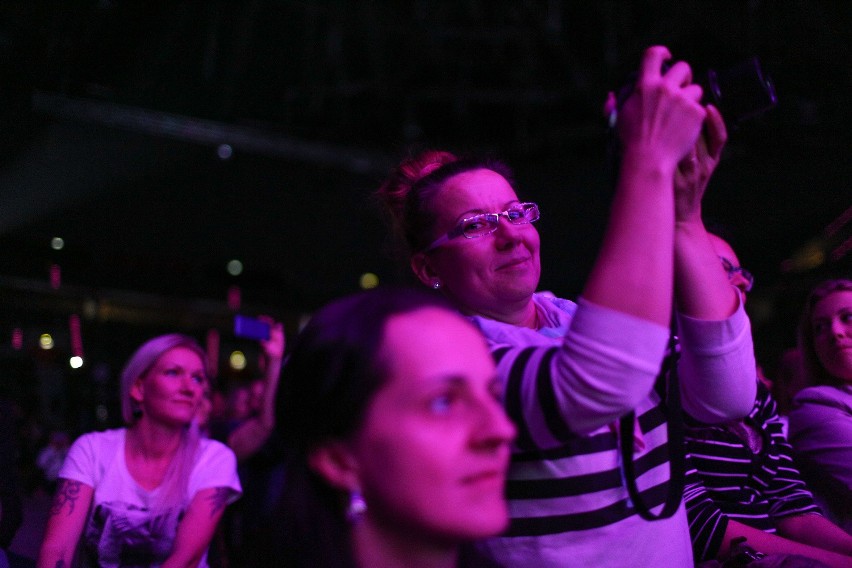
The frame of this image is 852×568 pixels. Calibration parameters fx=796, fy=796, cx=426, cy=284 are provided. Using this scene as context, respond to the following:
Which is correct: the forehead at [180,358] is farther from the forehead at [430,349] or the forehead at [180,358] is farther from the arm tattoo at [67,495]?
the forehead at [430,349]

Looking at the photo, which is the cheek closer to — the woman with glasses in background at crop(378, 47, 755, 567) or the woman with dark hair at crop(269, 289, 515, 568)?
the woman with dark hair at crop(269, 289, 515, 568)

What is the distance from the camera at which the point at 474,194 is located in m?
1.24

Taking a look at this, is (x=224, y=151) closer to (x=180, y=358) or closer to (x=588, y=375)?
(x=180, y=358)

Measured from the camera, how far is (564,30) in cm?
655

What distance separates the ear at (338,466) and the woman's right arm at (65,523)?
1.81m

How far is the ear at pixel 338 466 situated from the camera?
907mm

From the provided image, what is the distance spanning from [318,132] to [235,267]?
75.7 inches

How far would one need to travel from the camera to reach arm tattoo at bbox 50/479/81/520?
2.43 metres

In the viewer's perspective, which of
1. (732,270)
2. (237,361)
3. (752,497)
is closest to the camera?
(752,497)

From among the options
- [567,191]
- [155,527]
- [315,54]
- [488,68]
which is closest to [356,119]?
[315,54]

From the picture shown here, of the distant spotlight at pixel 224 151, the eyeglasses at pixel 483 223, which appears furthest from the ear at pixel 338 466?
the distant spotlight at pixel 224 151

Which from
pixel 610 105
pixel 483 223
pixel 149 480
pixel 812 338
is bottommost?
pixel 149 480

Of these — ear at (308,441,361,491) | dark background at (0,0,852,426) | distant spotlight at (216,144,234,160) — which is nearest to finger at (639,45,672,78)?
ear at (308,441,361,491)

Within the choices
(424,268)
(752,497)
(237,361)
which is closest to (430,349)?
(424,268)
